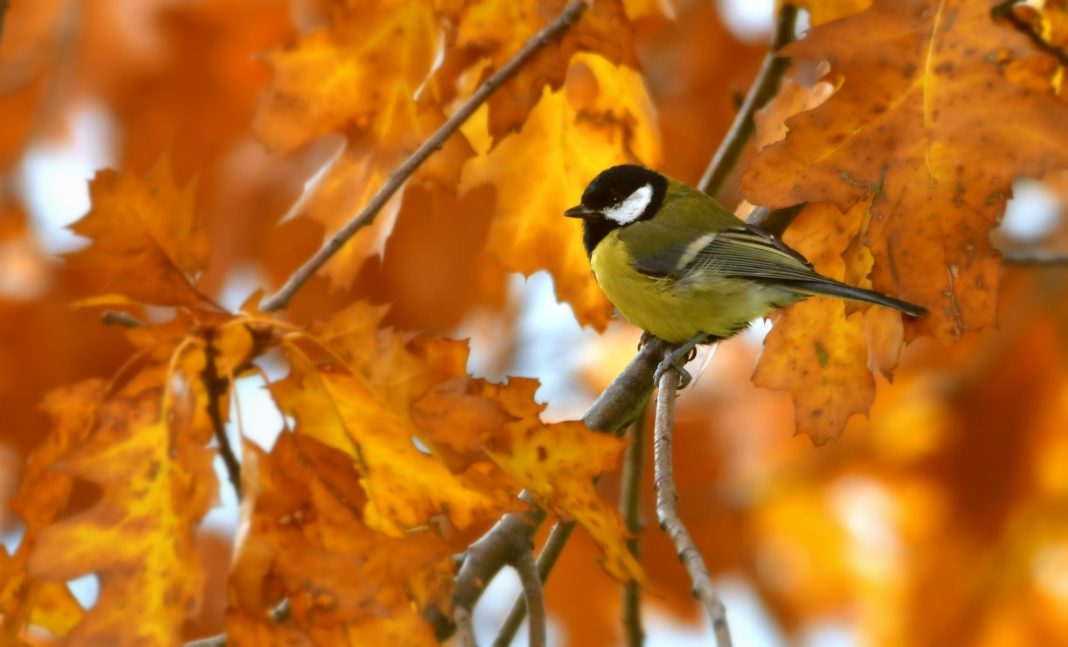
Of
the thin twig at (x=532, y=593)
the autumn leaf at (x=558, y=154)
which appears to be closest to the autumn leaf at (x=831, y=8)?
the autumn leaf at (x=558, y=154)

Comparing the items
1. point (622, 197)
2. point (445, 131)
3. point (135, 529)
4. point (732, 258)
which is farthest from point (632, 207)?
point (135, 529)

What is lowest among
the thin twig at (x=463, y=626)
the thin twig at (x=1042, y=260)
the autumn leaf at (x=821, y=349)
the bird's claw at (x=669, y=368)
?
the thin twig at (x=1042, y=260)

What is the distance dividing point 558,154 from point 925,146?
89 centimetres

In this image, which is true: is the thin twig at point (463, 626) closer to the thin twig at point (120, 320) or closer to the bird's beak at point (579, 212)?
the thin twig at point (120, 320)

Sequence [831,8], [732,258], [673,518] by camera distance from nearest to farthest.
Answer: [673,518] → [831,8] → [732,258]

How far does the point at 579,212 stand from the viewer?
101 inches

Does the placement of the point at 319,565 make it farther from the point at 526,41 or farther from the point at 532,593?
the point at 526,41

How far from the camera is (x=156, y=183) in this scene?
1.67 meters

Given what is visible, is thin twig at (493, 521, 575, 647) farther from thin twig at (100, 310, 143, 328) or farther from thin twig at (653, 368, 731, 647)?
thin twig at (100, 310, 143, 328)

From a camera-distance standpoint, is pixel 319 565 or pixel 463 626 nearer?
pixel 319 565

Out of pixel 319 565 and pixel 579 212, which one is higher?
pixel 319 565

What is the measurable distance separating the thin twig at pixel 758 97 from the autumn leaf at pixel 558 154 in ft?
0.88

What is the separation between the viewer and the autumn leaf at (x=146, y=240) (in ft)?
5.46

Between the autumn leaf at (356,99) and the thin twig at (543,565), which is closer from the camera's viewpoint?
the thin twig at (543,565)
